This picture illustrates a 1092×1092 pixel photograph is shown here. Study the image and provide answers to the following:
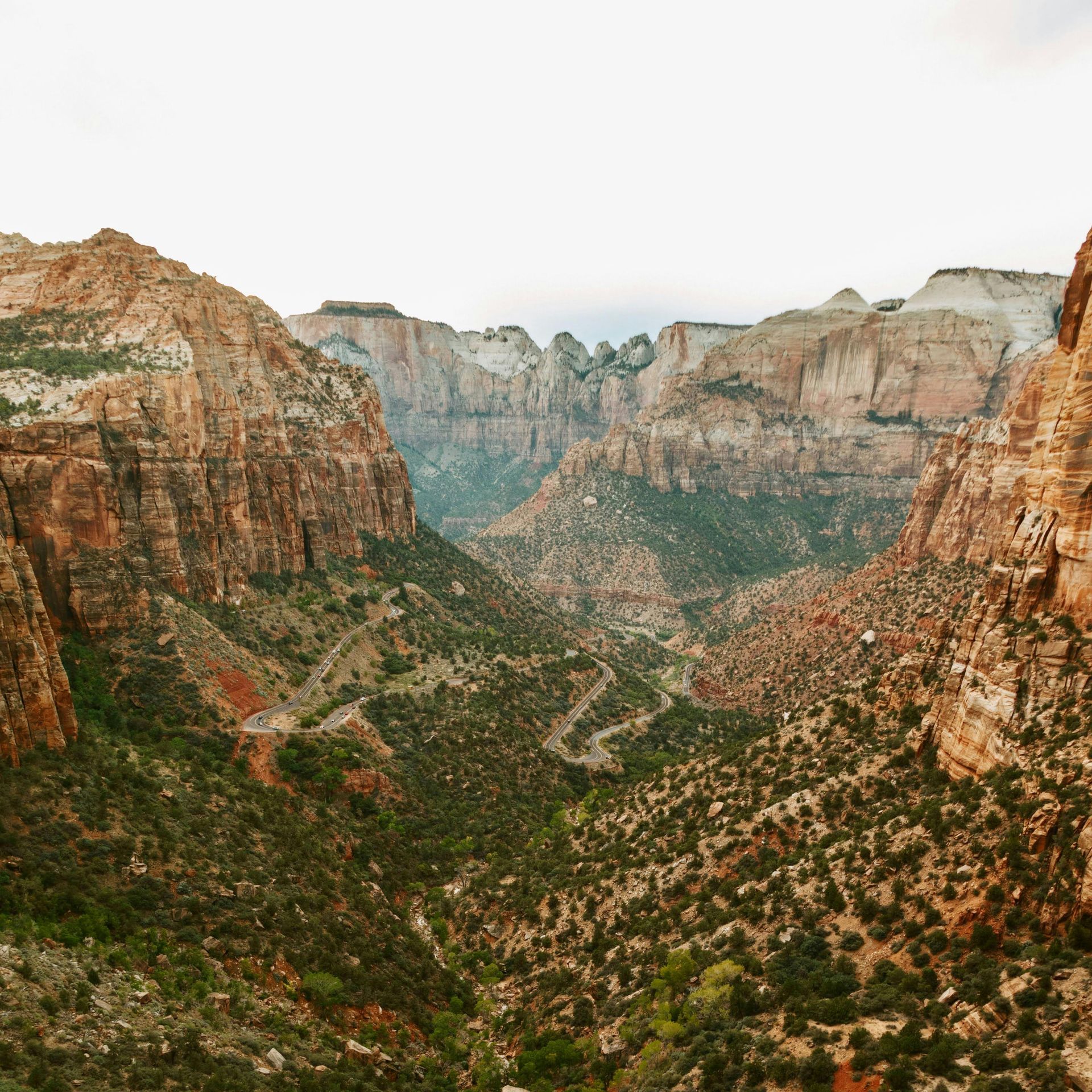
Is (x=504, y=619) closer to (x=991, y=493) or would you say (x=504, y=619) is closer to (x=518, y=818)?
(x=518, y=818)

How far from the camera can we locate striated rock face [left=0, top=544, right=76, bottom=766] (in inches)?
1518

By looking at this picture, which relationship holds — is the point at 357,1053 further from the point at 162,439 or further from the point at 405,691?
the point at 162,439

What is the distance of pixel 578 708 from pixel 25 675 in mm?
67501

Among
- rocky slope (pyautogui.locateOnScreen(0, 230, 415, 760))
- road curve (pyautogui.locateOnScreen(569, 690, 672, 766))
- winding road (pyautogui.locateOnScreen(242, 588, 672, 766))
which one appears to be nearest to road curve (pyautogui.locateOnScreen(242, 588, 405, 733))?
winding road (pyautogui.locateOnScreen(242, 588, 672, 766))

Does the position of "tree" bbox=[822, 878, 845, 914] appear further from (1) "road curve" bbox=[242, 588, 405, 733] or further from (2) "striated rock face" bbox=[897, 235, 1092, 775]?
(1) "road curve" bbox=[242, 588, 405, 733]

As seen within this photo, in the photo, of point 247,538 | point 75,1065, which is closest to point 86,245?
point 247,538

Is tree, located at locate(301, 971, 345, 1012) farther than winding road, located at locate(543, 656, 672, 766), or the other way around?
winding road, located at locate(543, 656, 672, 766)

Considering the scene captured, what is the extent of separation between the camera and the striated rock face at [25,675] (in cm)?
3856

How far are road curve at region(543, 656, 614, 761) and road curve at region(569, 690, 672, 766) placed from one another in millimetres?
2765

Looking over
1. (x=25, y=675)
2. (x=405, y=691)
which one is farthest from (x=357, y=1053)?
(x=405, y=691)

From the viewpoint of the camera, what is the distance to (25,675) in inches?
1565

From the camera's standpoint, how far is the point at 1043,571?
33.8m

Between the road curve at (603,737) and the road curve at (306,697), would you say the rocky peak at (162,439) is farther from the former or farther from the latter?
the road curve at (603,737)

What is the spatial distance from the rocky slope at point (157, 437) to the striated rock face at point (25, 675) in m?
4.05
